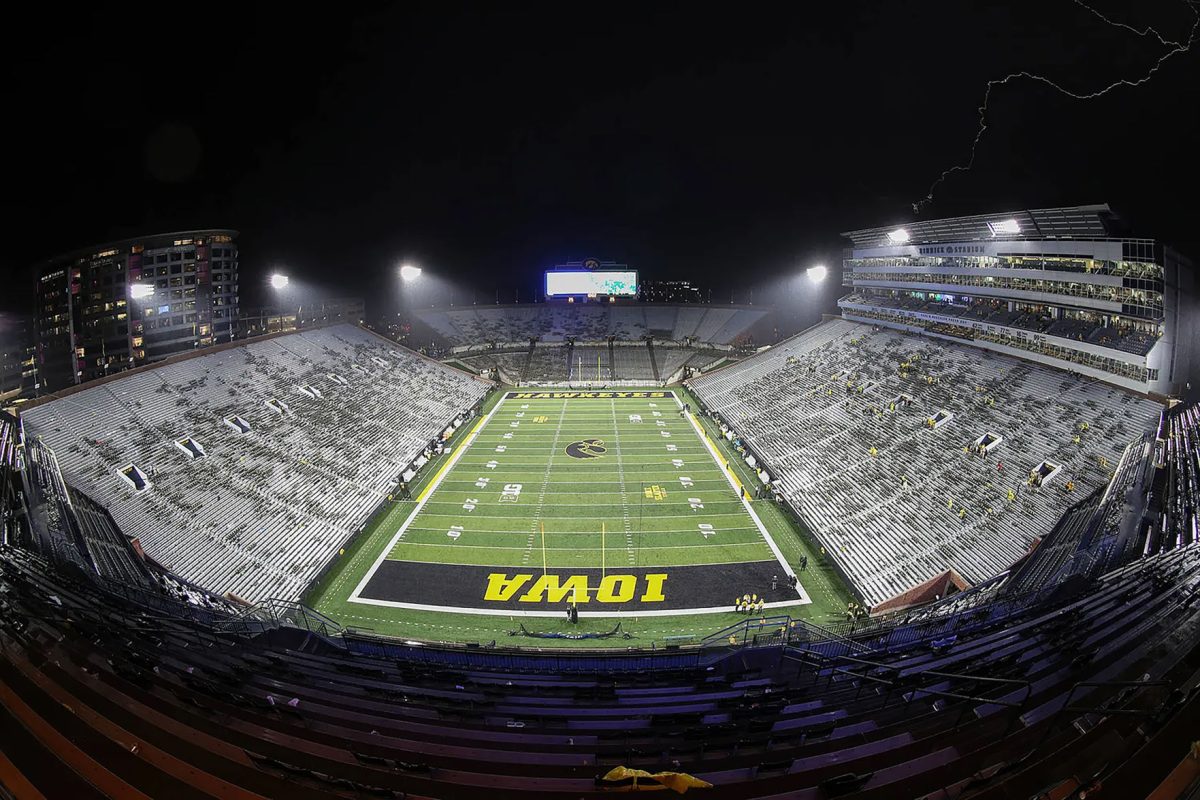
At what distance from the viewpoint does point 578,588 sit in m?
18.0

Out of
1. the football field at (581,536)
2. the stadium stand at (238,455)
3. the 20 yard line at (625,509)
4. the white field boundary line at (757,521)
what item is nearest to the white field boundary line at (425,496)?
the football field at (581,536)

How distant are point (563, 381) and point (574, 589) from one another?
31.9 m

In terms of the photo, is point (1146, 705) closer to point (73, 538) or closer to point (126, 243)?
point (73, 538)

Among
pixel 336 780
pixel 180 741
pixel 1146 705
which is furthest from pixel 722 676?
pixel 180 741

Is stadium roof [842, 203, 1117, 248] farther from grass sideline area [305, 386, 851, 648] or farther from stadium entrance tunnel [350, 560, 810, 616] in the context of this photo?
stadium entrance tunnel [350, 560, 810, 616]

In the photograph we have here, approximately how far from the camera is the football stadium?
A: 526 cm

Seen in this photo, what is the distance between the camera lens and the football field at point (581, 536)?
17.5 m

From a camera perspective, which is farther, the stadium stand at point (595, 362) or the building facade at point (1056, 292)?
the stadium stand at point (595, 362)

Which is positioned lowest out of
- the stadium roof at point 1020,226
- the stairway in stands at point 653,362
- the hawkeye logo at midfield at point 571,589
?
the hawkeye logo at midfield at point 571,589

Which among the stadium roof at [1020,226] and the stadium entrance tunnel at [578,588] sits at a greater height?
the stadium roof at [1020,226]

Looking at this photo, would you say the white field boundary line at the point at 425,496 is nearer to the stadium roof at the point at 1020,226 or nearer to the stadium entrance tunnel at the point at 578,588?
the stadium entrance tunnel at the point at 578,588

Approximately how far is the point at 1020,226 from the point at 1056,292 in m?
3.60

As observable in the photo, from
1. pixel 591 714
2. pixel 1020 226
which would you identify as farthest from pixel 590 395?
pixel 591 714

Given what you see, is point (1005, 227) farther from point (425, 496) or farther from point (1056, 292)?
point (425, 496)
